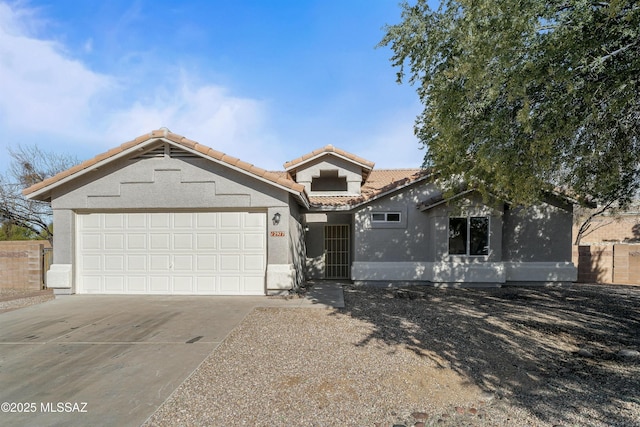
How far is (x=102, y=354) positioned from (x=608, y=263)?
1836 centimetres

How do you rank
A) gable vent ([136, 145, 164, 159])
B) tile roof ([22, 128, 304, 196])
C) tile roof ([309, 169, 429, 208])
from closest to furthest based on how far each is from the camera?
tile roof ([22, 128, 304, 196])
gable vent ([136, 145, 164, 159])
tile roof ([309, 169, 429, 208])

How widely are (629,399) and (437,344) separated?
250 cm

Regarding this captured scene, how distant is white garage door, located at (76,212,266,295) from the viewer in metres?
10.1

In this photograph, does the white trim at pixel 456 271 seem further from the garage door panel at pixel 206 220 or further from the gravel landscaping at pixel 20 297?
the gravel landscaping at pixel 20 297

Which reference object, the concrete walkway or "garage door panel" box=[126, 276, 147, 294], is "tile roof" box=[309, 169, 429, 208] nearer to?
the concrete walkway

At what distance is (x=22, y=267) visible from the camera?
11930mm

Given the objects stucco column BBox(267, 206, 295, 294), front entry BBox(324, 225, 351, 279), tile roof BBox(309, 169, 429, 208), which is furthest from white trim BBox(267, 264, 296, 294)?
front entry BBox(324, 225, 351, 279)

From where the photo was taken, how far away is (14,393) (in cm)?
411

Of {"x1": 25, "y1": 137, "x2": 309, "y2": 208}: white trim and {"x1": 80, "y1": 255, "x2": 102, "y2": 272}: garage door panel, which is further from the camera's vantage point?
{"x1": 80, "y1": 255, "x2": 102, "y2": 272}: garage door panel

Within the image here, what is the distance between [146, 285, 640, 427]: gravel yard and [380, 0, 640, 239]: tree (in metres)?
3.02

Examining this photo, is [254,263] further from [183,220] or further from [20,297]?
[20,297]

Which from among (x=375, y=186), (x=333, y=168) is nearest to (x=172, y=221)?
(x=333, y=168)

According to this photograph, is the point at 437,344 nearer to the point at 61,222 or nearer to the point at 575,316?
the point at 575,316

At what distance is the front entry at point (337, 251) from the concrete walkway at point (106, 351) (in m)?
4.39
